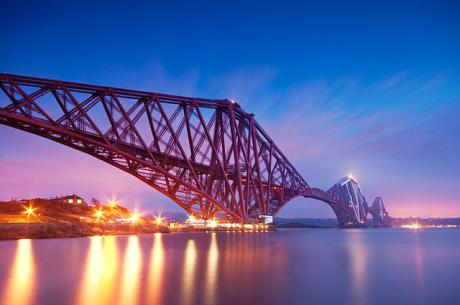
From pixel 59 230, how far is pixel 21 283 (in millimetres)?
37804

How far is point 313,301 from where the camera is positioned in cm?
1369

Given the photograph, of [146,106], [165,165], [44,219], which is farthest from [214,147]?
[44,219]

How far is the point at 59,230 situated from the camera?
50531 millimetres

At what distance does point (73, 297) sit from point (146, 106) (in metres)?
41.1

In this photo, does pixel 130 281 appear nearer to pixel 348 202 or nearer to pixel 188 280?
pixel 188 280

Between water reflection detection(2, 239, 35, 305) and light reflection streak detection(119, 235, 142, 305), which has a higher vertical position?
water reflection detection(2, 239, 35, 305)

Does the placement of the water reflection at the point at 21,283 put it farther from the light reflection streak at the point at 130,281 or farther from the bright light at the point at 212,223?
the bright light at the point at 212,223

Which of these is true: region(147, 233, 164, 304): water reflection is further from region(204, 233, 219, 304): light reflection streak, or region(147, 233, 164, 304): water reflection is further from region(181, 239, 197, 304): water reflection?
region(204, 233, 219, 304): light reflection streak

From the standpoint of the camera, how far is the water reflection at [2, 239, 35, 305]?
1288cm

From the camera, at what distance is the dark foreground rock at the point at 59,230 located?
43.9m

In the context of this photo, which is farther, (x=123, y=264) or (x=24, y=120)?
(x=24, y=120)

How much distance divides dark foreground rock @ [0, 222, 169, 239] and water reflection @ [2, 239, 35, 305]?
2372cm

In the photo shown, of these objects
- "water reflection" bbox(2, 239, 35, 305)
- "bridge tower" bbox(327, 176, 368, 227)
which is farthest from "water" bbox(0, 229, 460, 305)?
"bridge tower" bbox(327, 176, 368, 227)

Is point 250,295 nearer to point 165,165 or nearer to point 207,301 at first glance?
point 207,301
